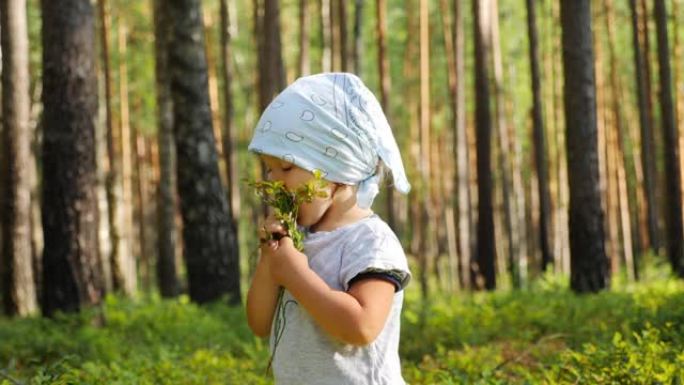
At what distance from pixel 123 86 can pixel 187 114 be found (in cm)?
1715

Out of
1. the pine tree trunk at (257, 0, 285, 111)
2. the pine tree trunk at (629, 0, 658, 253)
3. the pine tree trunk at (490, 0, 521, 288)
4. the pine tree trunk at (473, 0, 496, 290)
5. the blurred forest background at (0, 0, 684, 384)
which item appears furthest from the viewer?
the pine tree trunk at (490, 0, 521, 288)

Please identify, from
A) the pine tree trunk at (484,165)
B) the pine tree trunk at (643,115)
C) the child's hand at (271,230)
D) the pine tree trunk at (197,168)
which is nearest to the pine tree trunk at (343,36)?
the pine tree trunk at (484,165)

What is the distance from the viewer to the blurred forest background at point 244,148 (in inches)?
396

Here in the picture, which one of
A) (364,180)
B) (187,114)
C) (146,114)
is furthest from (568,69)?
(146,114)

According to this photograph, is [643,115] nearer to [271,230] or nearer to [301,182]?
[301,182]

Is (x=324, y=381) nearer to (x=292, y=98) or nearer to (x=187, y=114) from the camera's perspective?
(x=292, y=98)

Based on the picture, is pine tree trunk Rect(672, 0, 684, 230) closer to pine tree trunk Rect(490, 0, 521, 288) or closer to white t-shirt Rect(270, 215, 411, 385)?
pine tree trunk Rect(490, 0, 521, 288)

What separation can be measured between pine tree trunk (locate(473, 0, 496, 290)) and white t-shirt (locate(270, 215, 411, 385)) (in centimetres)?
1536

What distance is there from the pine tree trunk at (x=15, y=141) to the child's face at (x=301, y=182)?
405 inches

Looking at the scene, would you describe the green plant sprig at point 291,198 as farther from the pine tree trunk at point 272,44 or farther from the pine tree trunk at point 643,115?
the pine tree trunk at point 643,115

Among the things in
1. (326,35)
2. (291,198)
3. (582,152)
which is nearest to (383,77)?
(326,35)

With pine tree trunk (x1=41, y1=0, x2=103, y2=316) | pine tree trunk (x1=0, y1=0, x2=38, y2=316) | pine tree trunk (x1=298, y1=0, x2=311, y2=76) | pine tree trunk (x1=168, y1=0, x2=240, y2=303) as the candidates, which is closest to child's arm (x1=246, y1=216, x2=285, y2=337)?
pine tree trunk (x1=41, y1=0, x2=103, y2=316)

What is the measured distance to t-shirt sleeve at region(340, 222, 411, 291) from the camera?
2.97 metres

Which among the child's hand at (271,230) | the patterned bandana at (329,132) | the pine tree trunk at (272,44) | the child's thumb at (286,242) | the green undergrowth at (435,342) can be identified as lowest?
the green undergrowth at (435,342)
